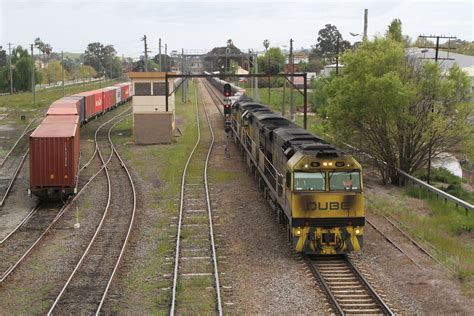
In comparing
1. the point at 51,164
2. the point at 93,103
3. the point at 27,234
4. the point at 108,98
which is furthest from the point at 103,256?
the point at 108,98

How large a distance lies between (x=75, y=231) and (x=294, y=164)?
926cm

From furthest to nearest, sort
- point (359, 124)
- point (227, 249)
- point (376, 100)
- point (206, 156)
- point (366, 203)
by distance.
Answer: point (206, 156) < point (359, 124) < point (376, 100) < point (366, 203) < point (227, 249)

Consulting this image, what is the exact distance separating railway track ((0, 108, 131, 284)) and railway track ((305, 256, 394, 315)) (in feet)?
29.9

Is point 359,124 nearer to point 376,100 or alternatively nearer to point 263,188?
point 376,100

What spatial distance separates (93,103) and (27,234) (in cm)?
3896

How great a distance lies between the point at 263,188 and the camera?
2636 cm

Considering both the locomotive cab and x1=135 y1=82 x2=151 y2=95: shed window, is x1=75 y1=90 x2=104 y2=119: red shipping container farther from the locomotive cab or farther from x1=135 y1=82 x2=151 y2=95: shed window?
the locomotive cab

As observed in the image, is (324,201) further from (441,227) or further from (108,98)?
(108,98)

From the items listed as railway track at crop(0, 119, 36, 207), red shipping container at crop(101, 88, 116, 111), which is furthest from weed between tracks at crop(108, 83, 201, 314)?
red shipping container at crop(101, 88, 116, 111)

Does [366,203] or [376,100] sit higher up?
[376,100]

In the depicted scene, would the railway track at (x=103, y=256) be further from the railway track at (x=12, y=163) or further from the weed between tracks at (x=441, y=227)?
the weed between tracks at (x=441, y=227)

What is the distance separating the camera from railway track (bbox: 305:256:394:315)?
13938 millimetres

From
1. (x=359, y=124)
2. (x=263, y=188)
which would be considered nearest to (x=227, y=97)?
(x=359, y=124)

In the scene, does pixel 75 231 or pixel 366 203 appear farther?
pixel 366 203
